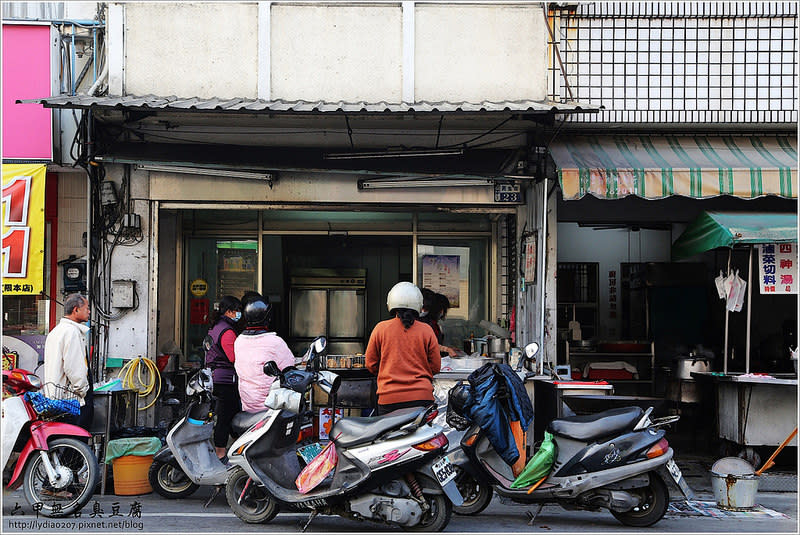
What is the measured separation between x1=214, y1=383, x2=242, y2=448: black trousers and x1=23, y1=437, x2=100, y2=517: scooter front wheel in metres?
1.33

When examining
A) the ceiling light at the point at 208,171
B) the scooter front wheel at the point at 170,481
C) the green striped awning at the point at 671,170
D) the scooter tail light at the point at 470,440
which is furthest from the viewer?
the ceiling light at the point at 208,171

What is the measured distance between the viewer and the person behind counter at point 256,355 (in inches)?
316

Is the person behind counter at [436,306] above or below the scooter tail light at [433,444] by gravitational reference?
above

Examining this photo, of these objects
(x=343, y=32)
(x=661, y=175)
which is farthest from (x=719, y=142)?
(x=343, y=32)

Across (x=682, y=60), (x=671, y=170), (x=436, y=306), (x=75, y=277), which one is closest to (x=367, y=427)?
(x=436, y=306)

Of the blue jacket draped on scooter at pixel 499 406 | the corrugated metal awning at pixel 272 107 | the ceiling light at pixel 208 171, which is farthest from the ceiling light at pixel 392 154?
the blue jacket draped on scooter at pixel 499 406

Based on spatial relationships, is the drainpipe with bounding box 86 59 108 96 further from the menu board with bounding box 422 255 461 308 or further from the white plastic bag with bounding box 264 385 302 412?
the white plastic bag with bounding box 264 385 302 412

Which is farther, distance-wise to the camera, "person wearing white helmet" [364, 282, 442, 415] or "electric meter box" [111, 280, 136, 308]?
"electric meter box" [111, 280, 136, 308]

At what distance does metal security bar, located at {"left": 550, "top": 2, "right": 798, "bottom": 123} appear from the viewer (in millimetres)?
10461

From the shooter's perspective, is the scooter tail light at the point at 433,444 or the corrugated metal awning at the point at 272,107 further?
the corrugated metal awning at the point at 272,107

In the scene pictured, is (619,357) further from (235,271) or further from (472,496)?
(472,496)

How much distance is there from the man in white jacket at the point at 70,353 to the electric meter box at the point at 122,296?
2307 millimetres

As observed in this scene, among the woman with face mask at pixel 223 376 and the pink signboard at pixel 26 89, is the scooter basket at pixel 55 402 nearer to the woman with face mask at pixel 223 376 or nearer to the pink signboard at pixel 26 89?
the woman with face mask at pixel 223 376

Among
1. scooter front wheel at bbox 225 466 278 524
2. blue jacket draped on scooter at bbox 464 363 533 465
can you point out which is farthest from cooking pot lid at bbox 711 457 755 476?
scooter front wheel at bbox 225 466 278 524
